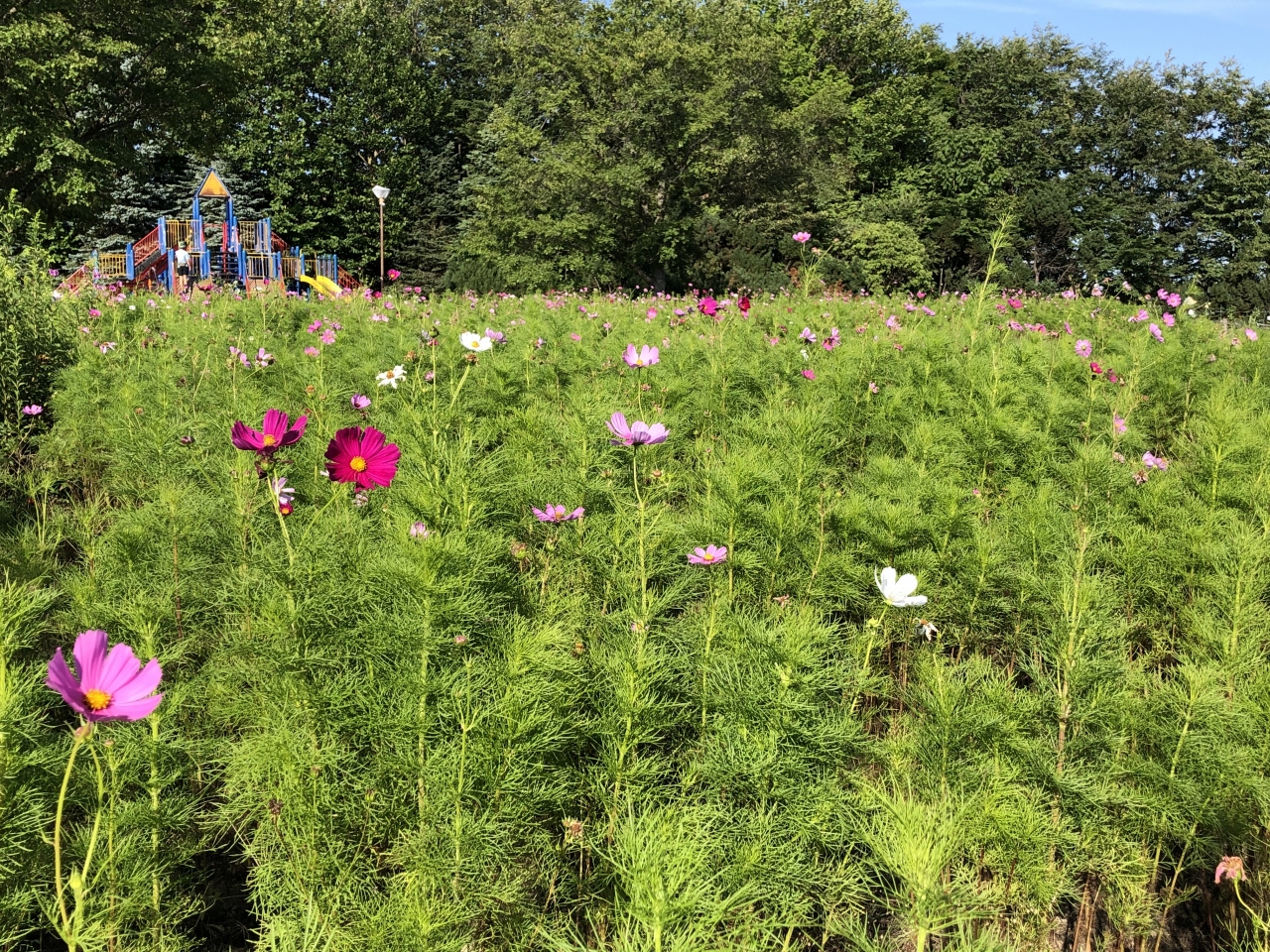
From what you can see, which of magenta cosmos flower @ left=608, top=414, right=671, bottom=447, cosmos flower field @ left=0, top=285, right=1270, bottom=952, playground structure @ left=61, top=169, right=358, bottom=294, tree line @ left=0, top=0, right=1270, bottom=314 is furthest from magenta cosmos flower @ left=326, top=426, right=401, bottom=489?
playground structure @ left=61, top=169, right=358, bottom=294

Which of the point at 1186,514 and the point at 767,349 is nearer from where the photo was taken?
the point at 1186,514

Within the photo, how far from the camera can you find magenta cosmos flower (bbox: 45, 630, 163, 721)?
2.72ft

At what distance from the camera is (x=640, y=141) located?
1859 cm

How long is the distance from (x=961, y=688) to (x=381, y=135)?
28653 mm

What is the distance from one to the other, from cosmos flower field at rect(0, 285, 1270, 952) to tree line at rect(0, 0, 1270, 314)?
11.7m

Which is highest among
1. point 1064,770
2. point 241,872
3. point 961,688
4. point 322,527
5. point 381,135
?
point 381,135

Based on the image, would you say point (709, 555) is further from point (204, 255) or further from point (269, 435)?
point (204, 255)

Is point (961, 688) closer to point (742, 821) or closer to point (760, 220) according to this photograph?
point (742, 821)

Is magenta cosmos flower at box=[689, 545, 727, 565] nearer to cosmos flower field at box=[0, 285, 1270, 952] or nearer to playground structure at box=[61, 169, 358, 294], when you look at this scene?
cosmos flower field at box=[0, 285, 1270, 952]


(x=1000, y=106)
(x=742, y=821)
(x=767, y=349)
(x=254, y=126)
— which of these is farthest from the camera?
(x=1000, y=106)

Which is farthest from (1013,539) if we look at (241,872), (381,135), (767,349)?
(381,135)

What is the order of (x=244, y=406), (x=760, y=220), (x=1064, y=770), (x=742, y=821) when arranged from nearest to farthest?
(x=742, y=821), (x=1064, y=770), (x=244, y=406), (x=760, y=220)

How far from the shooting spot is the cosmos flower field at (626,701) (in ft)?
3.77

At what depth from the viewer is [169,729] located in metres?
1.33
